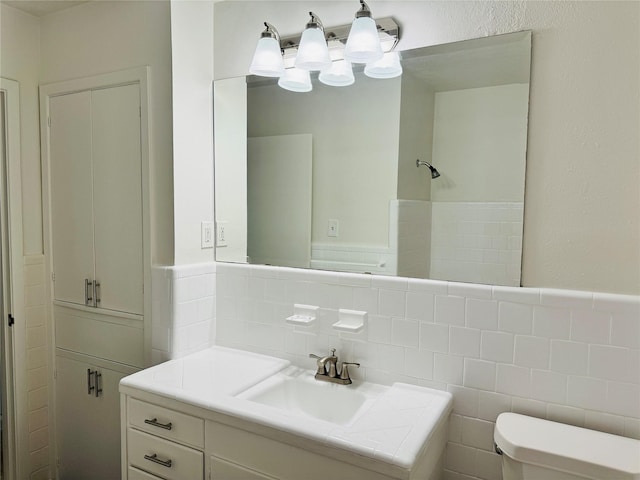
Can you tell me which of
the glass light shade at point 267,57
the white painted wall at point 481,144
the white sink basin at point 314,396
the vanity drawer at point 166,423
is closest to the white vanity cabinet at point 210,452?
the vanity drawer at point 166,423

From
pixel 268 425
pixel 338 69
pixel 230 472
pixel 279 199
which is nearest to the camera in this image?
pixel 268 425

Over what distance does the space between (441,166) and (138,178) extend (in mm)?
1335

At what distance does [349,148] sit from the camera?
1.89m

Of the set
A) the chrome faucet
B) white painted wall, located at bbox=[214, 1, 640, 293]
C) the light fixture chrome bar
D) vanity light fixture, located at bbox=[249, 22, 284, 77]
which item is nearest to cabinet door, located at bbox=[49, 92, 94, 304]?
vanity light fixture, located at bbox=[249, 22, 284, 77]

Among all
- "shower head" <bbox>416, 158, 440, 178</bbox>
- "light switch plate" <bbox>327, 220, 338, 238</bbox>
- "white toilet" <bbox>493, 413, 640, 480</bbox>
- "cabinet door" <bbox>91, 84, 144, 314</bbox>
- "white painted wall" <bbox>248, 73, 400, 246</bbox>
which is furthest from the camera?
"cabinet door" <bbox>91, 84, 144, 314</bbox>

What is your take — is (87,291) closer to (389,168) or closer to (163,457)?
(163,457)

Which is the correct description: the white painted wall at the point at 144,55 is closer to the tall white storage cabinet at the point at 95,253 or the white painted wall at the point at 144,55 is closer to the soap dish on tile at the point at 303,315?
the tall white storage cabinet at the point at 95,253

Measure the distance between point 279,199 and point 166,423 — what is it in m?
1.03

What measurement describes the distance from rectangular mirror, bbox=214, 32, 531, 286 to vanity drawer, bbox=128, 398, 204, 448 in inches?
29.1

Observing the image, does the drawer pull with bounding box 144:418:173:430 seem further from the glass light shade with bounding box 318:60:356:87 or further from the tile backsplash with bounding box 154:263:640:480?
the glass light shade with bounding box 318:60:356:87

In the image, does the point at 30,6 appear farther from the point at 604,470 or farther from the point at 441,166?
the point at 604,470

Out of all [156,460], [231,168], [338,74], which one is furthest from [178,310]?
[338,74]

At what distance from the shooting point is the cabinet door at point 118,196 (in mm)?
2061

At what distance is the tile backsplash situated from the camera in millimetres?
1398
